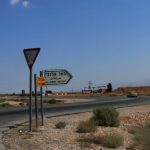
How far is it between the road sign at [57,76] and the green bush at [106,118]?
2858 millimetres

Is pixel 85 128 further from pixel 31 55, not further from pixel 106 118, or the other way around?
pixel 106 118

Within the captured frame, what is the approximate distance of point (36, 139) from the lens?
696 inches

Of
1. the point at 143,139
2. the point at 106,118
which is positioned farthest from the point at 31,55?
the point at 106,118

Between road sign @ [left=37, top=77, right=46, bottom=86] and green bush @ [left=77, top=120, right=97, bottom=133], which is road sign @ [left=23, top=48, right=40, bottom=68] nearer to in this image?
road sign @ [left=37, top=77, right=46, bottom=86]

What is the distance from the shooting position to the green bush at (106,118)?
24047 millimetres

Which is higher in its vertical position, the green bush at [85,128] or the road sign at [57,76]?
the road sign at [57,76]

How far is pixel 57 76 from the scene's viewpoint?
22.5 m

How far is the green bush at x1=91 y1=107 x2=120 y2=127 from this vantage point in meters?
24.0

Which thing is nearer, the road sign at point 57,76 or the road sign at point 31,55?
the road sign at point 31,55

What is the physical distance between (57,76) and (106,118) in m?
3.39

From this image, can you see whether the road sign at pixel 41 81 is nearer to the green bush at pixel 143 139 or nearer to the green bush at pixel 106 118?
the green bush at pixel 106 118

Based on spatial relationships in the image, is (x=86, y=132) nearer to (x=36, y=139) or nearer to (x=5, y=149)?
(x=36, y=139)

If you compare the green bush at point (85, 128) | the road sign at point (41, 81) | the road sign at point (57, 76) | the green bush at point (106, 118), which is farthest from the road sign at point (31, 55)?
the green bush at point (106, 118)

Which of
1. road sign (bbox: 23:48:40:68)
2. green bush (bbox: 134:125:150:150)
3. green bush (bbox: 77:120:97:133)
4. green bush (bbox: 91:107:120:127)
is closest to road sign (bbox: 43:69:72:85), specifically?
green bush (bbox: 77:120:97:133)
